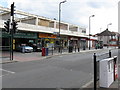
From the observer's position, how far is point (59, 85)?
6.32 metres

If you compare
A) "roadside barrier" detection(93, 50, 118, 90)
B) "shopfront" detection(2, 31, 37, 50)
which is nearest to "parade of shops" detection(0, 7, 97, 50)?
"shopfront" detection(2, 31, 37, 50)

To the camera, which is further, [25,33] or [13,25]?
[25,33]

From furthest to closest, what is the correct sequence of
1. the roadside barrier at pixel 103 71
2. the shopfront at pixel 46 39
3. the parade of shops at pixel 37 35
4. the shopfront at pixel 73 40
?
1. the shopfront at pixel 73 40
2. the shopfront at pixel 46 39
3. the parade of shops at pixel 37 35
4. the roadside barrier at pixel 103 71

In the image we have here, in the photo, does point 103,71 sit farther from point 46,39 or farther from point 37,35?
point 46,39

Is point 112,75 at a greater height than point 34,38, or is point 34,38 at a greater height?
point 34,38

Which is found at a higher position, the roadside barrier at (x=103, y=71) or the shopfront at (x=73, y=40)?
the shopfront at (x=73, y=40)

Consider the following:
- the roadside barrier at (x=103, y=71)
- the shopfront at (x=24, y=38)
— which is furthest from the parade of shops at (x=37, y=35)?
the roadside barrier at (x=103, y=71)

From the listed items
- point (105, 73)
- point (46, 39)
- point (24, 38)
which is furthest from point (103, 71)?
point (46, 39)

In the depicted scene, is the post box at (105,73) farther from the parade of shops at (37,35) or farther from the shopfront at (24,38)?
the shopfront at (24,38)

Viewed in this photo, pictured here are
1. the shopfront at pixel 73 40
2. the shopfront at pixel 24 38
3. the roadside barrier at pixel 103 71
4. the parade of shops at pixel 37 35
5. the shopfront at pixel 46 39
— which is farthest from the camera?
the shopfront at pixel 73 40

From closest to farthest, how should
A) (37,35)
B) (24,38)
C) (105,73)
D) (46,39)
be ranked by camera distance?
(105,73), (24,38), (37,35), (46,39)

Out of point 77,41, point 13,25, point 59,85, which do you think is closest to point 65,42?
point 77,41

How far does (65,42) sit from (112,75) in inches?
1363

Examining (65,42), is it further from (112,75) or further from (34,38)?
(112,75)
